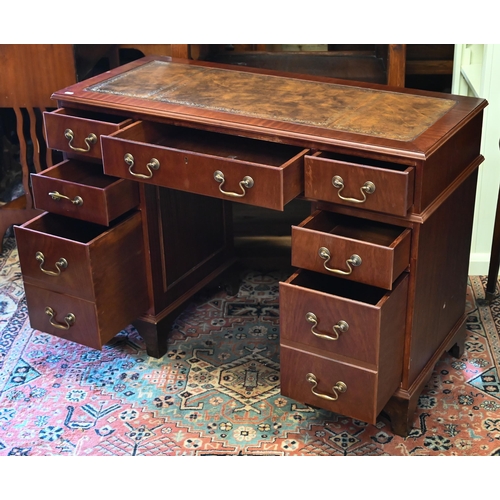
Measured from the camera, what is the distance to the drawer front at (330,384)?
1.97m

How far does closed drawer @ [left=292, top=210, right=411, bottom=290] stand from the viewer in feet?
6.12

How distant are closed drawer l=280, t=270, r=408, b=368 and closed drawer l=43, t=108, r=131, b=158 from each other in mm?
678

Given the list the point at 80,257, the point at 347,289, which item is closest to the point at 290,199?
the point at 347,289

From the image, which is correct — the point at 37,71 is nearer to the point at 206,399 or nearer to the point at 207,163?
the point at 207,163

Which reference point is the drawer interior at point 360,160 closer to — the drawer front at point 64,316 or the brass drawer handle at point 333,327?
the brass drawer handle at point 333,327

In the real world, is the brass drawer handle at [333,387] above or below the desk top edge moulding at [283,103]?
below

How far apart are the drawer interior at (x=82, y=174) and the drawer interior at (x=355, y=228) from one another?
0.69 m

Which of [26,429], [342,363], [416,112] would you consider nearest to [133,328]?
[26,429]

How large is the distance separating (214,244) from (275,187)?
930 mm

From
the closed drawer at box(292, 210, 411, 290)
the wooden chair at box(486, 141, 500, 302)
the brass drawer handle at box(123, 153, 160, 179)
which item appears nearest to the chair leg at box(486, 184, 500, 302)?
the wooden chair at box(486, 141, 500, 302)

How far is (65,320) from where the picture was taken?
7.68 feet

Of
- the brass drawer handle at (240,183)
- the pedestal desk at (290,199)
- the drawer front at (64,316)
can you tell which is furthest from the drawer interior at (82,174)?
the brass drawer handle at (240,183)

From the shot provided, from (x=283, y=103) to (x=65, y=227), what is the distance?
76 cm

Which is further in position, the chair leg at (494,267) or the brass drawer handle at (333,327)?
the chair leg at (494,267)
